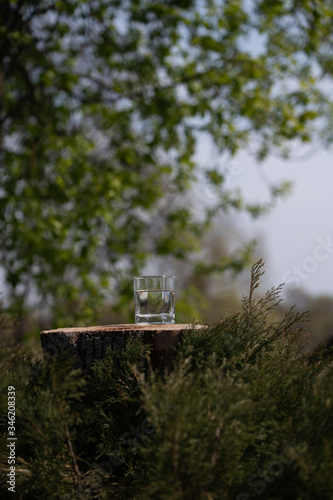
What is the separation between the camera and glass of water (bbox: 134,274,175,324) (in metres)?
2.32

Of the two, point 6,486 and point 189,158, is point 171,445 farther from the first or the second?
point 189,158

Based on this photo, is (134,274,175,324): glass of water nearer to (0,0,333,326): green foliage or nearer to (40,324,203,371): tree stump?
(40,324,203,371): tree stump

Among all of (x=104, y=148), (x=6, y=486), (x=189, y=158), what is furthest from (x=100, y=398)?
(x=104, y=148)

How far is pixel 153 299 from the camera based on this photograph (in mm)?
2334

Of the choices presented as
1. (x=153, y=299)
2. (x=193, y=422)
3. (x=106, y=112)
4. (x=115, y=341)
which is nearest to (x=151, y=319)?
(x=153, y=299)

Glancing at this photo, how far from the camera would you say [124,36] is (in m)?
5.96

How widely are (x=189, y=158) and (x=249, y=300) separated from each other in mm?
4476

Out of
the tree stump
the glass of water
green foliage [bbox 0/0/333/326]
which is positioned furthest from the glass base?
green foliage [bbox 0/0/333/326]

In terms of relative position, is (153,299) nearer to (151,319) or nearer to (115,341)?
(151,319)

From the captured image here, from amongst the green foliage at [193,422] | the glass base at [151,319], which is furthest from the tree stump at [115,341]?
the glass base at [151,319]

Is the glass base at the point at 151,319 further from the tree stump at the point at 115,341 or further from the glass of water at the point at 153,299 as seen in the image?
the tree stump at the point at 115,341

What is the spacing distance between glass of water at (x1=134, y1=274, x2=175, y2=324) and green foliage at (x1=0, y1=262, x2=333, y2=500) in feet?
1.27

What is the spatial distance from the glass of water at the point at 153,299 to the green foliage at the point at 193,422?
0.39m

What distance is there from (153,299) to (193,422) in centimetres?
102
